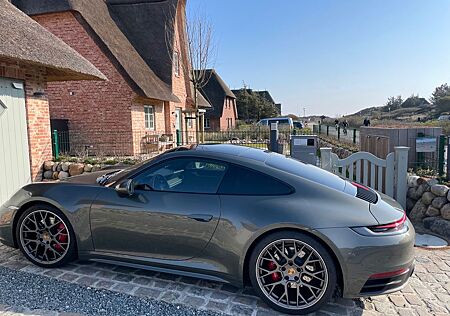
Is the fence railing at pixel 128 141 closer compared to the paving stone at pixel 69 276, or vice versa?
the paving stone at pixel 69 276

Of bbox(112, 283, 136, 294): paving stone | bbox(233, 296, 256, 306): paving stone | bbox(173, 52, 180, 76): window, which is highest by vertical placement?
bbox(173, 52, 180, 76): window

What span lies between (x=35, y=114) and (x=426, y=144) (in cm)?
833

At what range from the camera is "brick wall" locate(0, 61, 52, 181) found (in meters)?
6.81

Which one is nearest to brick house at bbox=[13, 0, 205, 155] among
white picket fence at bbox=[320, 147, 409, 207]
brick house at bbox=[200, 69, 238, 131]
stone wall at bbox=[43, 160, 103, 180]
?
stone wall at bbox=[43, 160, 103, 180]

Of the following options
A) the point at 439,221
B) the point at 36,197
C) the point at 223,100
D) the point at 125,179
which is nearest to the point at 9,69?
the point at 36,197

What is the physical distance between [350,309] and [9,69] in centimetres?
714

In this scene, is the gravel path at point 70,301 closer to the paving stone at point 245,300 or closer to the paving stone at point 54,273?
the paving stone at point 54,273

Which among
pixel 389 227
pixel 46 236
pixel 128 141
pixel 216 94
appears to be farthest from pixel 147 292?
pixel 216 94

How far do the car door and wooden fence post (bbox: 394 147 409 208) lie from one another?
12.1ft

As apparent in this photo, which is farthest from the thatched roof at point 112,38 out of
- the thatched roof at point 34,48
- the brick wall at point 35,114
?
the brick wall at point 35,114

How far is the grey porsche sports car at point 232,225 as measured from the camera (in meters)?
2.70

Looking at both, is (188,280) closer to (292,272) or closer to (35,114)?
(292,272)

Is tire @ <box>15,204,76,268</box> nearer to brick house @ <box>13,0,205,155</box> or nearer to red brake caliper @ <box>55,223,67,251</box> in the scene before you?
red brake caliper @ <box>55,223,67,251</box>

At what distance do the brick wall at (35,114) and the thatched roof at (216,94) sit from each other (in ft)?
77.6
